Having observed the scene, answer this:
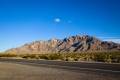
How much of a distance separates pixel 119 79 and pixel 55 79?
133 inches

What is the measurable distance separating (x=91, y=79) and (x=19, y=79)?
4.28 m

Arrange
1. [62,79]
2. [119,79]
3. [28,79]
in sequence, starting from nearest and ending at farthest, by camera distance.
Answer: [119,79], [62,79], [28,79]

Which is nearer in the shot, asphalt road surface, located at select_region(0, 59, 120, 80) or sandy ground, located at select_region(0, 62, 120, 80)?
sandy ground, located at select_region(0, 62, 120, 80)

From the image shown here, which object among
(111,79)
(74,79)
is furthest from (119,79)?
(74,79)

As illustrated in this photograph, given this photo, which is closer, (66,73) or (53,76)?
(53,76)

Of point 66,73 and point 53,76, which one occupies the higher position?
point 66,73

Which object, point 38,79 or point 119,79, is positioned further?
point 38,79

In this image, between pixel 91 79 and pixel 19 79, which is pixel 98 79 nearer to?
pixel 91 79

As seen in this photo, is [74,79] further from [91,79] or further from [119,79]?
[119,79]

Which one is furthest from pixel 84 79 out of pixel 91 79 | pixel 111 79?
pixel 111 79

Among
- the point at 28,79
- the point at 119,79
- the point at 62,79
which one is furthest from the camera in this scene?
the point at 28,79

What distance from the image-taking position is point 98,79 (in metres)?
12.8

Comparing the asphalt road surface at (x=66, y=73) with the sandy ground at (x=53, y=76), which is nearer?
the sandy ground at (x=53, y=76)

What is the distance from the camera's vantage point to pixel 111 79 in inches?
498
